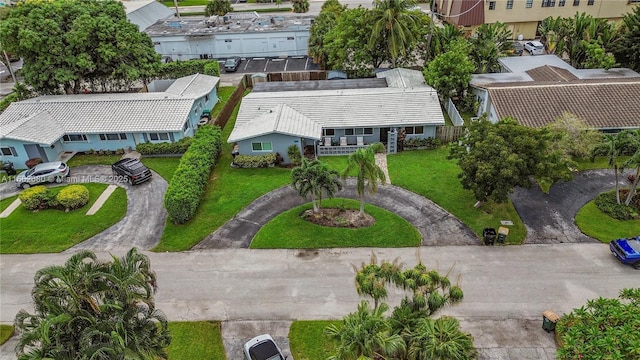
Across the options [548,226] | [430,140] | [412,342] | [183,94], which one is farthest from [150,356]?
[183,94]

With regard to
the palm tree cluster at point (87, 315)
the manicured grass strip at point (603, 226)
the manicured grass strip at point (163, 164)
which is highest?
the palm tree cluster at point (87, 315)

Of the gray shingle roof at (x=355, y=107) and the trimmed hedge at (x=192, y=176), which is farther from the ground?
the gray shingle roof at (x=355, y=107)

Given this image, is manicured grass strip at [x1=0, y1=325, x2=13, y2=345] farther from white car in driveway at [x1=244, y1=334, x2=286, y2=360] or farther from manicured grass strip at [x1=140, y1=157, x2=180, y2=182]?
manicured grass strip at [x1=140, y1=157, x2=180, y2=182]

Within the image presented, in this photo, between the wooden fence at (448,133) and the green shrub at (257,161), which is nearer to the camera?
the green shrub at (257,161)

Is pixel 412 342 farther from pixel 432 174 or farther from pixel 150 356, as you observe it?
pixel 432 174

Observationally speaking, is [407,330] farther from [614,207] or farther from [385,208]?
[614,207]

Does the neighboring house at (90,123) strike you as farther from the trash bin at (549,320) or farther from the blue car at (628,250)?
the blue car at (628,250)

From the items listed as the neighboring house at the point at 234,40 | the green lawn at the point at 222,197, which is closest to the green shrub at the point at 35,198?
the green lawn at the point at 222,197
